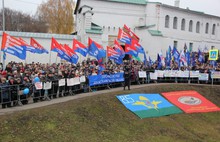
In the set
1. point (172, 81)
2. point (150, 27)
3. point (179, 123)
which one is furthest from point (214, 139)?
point (150, 27)

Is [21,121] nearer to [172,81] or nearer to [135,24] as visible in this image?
[172,81]

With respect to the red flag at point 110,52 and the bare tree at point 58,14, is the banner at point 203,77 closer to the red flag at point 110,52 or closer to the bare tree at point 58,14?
the red flag at point 110,52

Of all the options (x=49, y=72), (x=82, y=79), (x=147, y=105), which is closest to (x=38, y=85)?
(x=49, y=72)

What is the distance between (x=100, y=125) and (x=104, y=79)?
8.58 m

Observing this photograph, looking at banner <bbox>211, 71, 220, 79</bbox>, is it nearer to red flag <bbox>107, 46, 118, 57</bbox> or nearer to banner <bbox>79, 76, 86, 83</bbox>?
red flag <bbox>107, 46, 118, 57</bbox>

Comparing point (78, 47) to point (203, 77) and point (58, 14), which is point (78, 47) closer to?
point (203, 77)

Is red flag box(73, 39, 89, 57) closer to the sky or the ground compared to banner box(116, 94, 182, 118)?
closer to the sky

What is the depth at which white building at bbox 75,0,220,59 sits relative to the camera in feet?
157

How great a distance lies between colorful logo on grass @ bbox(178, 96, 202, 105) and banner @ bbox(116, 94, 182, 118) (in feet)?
5.88

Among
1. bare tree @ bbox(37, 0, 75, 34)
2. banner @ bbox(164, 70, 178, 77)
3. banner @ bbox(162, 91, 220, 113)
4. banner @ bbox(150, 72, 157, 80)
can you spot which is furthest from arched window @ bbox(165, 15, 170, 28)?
banner @ bbox(162, 91, 220, 113)

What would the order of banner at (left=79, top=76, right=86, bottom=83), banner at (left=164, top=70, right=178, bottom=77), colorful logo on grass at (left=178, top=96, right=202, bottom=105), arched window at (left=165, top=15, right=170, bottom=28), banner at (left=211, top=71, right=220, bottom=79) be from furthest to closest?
arched window at (left=165, top=15, right=170, bottom=28) → banner at (left=211, top=71, right=220, bottom=79) → banner at (left=164, top=70, right=178, bottom=77) → colorful logo on grass at (left=178, top=96, right=202, bottom=105) → banner at (left=79, top=76, right=86, bottom=83)

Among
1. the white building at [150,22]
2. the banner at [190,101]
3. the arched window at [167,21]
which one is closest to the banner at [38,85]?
the banner at [190,101]

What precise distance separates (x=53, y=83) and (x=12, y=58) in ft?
51.8

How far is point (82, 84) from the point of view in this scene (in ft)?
70.1
